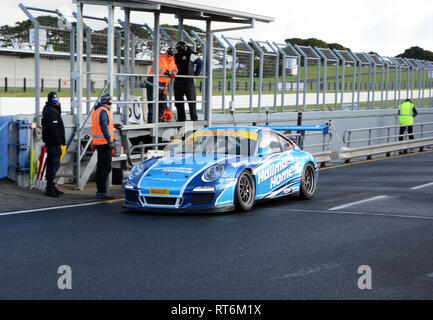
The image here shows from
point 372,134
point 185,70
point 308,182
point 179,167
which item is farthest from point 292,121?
point 179,167

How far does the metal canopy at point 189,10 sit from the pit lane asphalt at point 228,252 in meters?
4.57

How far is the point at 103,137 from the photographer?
497 inches

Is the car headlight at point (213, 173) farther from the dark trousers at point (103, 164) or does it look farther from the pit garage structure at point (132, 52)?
the pit garage structure at point (132, 52)

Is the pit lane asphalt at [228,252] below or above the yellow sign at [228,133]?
below

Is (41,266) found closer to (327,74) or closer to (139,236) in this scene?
(139,236)

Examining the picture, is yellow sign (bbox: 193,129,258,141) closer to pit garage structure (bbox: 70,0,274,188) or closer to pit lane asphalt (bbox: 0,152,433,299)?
pit lane asphalt (bbox: 0,152,433,299)

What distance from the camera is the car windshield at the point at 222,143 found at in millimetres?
11414

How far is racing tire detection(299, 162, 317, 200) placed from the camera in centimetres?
1226

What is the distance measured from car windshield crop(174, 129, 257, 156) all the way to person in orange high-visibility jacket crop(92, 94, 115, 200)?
146cm

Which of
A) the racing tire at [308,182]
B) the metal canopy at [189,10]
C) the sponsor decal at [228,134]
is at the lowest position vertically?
the racing tire at [308,182]

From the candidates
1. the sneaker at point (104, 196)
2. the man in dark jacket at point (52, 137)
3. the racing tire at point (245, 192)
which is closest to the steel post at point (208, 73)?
the man in dark jacket at point (52, 137)

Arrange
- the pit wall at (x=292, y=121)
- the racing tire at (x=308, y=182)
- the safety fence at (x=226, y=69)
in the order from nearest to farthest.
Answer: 1. the racing tire at (x=308, y=182)
2. the pit wall at (x=292, y=121)
3. the safety fence at (x=226, y=69)

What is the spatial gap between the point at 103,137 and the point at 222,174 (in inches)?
125

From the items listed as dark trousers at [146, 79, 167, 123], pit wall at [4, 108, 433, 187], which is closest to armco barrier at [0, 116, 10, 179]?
pit wall at [4, 108, 433, 187]
